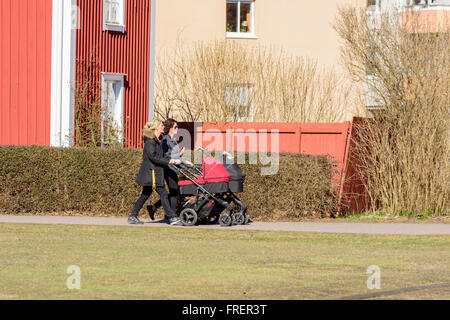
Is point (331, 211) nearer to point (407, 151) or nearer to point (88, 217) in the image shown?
point (407, 151)

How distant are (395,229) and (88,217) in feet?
19.1

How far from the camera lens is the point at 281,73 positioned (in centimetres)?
3034

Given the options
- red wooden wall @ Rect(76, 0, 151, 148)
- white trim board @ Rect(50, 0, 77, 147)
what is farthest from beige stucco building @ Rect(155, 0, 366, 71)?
white trim board @ Rect(50, 0, 77, 147)

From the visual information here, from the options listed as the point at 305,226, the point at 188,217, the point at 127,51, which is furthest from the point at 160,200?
the point at 127,51

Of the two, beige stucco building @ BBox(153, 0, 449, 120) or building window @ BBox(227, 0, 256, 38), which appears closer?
beige stucco building @ BBox(153, 0, 449, 120)

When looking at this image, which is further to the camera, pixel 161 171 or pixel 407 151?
pixel 407 151

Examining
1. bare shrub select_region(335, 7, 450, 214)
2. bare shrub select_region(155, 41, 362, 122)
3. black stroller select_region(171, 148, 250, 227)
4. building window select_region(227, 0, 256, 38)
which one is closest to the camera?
black stroller select_region(171, 148, 250, 227)

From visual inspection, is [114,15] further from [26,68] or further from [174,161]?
[174,161]

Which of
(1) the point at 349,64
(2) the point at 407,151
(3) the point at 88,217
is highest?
(1) the point at 349,64

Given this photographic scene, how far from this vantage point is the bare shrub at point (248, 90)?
2903 cm

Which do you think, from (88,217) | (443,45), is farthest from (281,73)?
(88,217)

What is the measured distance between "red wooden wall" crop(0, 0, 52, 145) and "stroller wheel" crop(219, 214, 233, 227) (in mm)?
7496

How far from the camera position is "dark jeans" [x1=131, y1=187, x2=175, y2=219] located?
16656mm

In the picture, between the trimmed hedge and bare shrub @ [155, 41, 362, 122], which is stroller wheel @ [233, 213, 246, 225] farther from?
bare shrub @ [155, 41, 362, 122]
